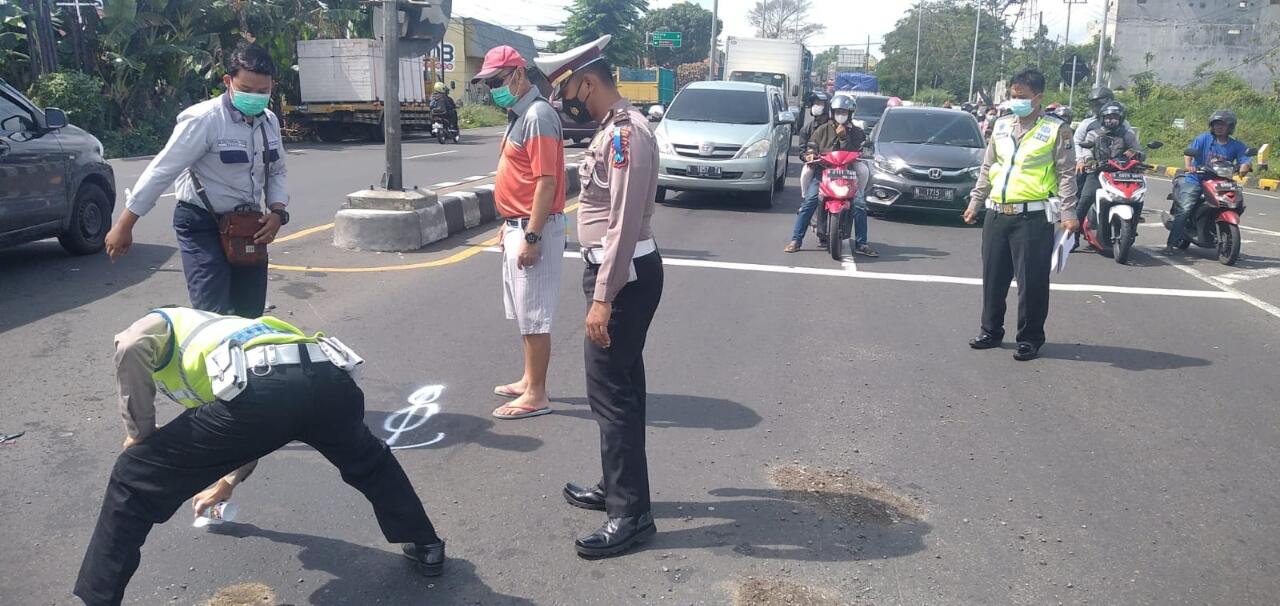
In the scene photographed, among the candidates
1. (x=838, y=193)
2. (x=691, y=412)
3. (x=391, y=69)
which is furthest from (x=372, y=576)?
(x=838, y=193)

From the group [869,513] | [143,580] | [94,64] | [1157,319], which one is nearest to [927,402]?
[869,513]

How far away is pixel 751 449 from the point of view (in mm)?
4934

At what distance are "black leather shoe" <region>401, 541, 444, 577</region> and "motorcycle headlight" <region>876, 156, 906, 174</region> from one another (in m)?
11.0

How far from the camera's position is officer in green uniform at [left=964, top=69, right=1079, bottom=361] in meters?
6.68

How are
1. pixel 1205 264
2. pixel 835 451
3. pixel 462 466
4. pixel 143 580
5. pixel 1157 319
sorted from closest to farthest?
pixel 143 580 < pixel 462 466 < pixel 835 451 < pixel 1157 319 < pixel 1205 264

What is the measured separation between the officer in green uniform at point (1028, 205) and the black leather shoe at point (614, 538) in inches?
153

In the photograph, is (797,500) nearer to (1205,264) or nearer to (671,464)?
(671,464)

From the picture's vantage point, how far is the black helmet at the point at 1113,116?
11.0 metres

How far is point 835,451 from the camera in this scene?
494cm

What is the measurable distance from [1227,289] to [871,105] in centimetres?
2004

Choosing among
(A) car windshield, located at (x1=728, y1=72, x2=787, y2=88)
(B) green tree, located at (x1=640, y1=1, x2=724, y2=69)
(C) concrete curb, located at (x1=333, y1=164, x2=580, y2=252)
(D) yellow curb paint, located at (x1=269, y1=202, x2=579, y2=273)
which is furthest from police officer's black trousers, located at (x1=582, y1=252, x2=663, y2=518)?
(B) green tree, located at (x1=640, y1=1, x2=724, y2=69)

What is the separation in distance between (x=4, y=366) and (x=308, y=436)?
3.79m

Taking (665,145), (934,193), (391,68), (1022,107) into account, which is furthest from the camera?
(665,145)

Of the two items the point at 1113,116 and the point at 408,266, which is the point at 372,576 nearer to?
the point at 408,266
